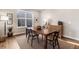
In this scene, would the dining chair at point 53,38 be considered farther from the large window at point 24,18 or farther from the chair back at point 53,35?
the large window at point 24,18

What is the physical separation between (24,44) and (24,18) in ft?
0.99

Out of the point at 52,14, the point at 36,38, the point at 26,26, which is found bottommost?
the point at 36,38

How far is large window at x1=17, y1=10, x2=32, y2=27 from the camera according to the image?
A: 107cm

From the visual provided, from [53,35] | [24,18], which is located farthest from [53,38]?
[24,18]

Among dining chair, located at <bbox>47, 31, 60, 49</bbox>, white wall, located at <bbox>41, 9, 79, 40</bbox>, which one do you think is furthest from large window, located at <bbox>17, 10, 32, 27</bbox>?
dining chair, located at <bbox>47, 31, 60, 49</bbox>

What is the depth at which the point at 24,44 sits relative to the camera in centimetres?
109

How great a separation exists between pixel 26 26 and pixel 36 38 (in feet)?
0.61

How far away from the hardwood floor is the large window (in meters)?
0.14

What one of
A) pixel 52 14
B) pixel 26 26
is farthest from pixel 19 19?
pixel 52 14

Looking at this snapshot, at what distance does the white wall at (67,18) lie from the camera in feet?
3.36

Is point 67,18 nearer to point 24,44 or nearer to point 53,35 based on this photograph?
point 53,35

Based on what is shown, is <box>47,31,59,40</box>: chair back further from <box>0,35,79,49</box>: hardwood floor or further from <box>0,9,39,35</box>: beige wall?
<box>0,9,39,35</box>: beige wall
